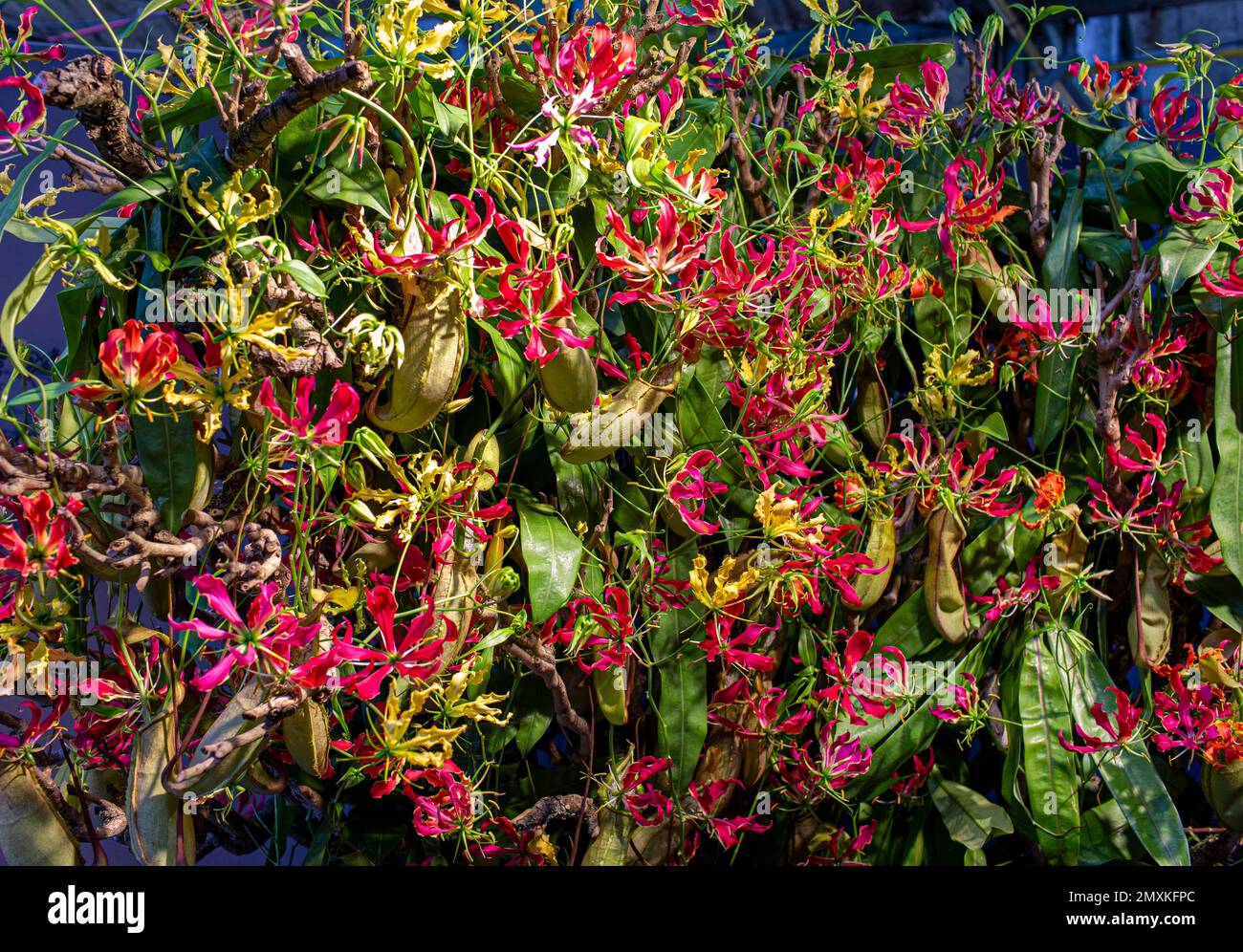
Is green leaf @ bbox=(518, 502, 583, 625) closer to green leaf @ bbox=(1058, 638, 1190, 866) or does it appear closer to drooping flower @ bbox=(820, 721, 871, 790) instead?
drooping flower @ bbox=(820, 721, 871, 790)

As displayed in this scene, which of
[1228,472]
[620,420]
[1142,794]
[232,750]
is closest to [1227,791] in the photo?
[1142,794]

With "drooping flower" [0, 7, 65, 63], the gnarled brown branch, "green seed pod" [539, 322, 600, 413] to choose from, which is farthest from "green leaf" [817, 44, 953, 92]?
"drooping flower" [0, 7, 65, 63]

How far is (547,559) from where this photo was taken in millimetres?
964

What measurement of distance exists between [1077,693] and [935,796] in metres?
0.20

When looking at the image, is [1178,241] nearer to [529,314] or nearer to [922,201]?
[922,201]

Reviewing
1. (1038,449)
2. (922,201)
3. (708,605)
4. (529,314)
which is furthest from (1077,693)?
(529,314)

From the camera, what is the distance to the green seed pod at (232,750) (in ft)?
2.67

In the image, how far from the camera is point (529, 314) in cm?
83

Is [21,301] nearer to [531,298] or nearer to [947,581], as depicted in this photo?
[531,298]

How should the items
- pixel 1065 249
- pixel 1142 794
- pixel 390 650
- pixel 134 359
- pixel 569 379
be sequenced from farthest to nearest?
1. pixel 1065 249
2. pixel 1142 794
3. pixel 569 379
4. pixel 390 650
5. pixel 134 359

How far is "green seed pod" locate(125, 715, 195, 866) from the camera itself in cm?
84

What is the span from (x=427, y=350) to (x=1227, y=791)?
98 cm

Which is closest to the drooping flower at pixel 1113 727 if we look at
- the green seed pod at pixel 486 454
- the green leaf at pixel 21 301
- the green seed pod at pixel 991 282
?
the green seed pod at pixel 991 282

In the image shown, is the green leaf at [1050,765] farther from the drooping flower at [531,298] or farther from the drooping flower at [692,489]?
the drooping flower at [531,298]
